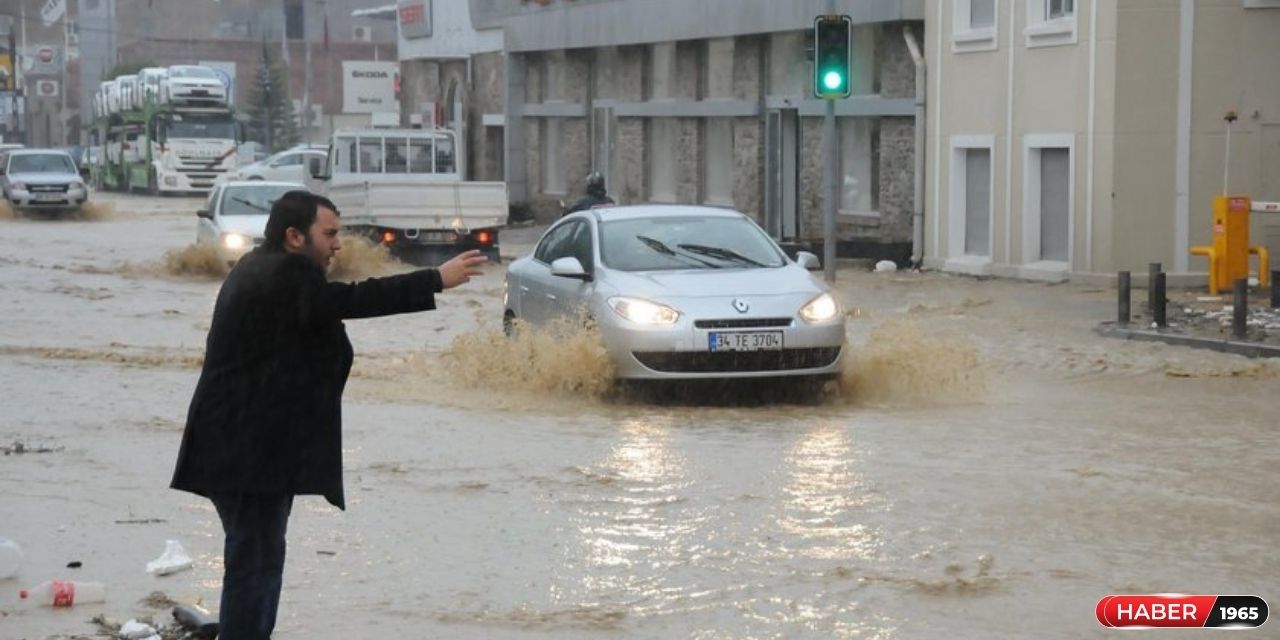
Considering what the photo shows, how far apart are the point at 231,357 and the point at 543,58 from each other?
4266cm

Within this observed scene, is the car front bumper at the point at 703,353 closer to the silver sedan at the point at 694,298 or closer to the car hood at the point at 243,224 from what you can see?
the silver sedan at the point at 694,298

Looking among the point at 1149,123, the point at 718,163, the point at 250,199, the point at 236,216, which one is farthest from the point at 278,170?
the point at 1149,123

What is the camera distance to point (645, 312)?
14.3 m

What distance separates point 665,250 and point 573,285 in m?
0.71

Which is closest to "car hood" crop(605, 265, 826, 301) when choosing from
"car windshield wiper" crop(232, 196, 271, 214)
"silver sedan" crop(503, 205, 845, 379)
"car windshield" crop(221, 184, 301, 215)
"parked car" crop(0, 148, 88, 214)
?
"silver sedan" crop(503, 205, 845, 379)

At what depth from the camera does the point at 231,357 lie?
659cm

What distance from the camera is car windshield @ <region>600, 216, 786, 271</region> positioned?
1531 cm

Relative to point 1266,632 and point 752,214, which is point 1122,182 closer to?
point 752,214

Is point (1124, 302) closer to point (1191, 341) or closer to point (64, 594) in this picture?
point (1191, 341)

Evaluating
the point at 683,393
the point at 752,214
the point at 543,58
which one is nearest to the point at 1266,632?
the point at 683,393

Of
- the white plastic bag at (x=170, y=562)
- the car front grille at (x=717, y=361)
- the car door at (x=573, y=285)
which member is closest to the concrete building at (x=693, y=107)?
the car door at (x=573, y=285)

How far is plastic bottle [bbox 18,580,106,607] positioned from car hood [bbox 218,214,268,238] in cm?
2224

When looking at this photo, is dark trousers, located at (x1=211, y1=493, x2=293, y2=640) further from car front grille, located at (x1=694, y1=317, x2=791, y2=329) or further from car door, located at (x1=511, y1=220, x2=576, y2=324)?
car door, located at (x1=511, y1=220, x2=576, y2=324)

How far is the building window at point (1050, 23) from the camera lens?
26.9 metres
